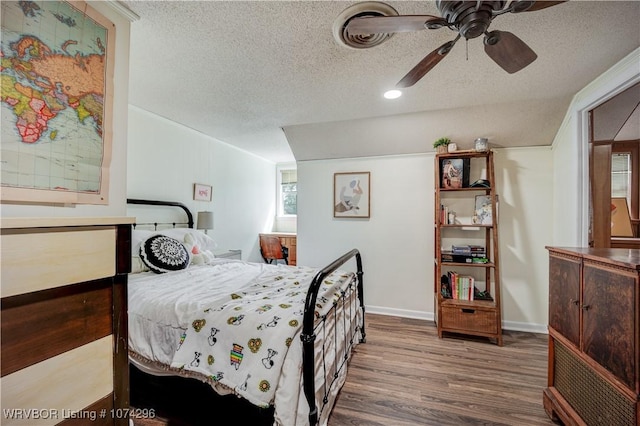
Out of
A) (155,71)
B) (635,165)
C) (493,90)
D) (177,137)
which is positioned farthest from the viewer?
(177,137)

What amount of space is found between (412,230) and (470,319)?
3.90ft

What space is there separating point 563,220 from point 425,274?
1.51 meters

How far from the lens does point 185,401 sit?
67.5 inches

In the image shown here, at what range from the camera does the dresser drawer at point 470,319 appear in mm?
2812

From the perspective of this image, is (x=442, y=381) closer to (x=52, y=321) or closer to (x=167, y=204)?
(x=52, y=321)

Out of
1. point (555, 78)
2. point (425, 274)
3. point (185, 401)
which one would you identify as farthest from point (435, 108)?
point (185, 401)

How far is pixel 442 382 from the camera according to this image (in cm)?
213

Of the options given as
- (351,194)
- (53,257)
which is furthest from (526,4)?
(351,194)

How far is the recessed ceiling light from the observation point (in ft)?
7.97

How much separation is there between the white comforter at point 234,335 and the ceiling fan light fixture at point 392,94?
177cm

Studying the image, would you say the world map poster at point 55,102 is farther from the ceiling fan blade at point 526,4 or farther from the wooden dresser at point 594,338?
the wooden dresser at point 594,338

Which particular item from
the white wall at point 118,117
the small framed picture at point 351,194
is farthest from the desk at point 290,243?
the white wall at point 118,117

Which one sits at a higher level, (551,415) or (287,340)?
(287,340)

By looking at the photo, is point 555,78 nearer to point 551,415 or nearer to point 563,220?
point 563,220
